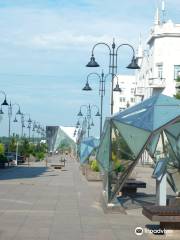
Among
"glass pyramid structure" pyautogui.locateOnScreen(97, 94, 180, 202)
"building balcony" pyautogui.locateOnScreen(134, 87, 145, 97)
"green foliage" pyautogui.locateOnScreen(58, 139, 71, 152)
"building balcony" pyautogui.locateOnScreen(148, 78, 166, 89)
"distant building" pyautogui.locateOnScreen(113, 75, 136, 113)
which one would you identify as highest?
"distant building" pyautogui.locateOnScreen(113, 75, 136, 113)

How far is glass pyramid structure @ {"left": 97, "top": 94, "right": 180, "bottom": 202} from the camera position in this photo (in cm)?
1839

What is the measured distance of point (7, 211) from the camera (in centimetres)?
1844

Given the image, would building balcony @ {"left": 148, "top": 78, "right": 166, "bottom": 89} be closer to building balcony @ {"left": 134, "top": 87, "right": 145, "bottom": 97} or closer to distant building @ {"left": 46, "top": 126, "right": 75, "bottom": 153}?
building balcony @ {"left": 134, "top": 87, "right": 145, "bottom": 97}

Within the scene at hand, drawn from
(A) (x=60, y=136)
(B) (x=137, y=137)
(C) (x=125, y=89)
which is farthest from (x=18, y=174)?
(A) (x=60, y=136)

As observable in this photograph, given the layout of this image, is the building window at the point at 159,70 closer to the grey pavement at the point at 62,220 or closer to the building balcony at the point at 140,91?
the building balcony at the point at 140,91

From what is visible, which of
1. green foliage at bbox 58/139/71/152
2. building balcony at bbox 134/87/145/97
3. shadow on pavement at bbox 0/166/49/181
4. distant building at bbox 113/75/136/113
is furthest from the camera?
green foliage at bbox 58/139/71/152

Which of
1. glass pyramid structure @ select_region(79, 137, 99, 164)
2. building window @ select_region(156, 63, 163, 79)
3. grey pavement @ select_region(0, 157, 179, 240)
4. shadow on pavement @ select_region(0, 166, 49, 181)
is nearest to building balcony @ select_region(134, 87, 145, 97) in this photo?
building window @ select_region(156, 63, 163, 79)

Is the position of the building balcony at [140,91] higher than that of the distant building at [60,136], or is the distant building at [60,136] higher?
the building balcony at [140,91]

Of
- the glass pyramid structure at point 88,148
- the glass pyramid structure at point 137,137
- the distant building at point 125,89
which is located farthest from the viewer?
the distant building at point 125,89

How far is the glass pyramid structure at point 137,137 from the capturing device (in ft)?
60.3

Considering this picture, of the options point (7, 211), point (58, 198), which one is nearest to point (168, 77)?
point (58, 198)

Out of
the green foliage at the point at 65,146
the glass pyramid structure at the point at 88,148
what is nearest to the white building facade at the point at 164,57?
the glass pyramid structure at the point at 88,148

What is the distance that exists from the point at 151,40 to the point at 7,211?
7045 centimetres

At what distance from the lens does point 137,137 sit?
1938 centimetres
